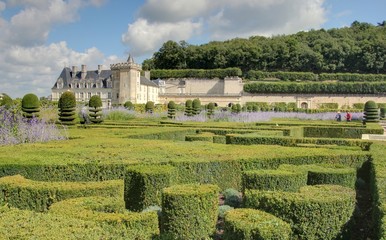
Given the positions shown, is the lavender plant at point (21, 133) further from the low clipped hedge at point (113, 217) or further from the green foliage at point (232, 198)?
the low clipped hedge at point (113, 217)

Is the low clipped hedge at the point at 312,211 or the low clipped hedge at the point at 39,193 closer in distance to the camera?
the low clipped hedge at the point at 312,211

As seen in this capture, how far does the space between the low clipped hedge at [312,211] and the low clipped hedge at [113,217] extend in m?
1.40

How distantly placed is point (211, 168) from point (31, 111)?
11.2 m

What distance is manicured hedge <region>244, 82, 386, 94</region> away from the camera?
61875 mm

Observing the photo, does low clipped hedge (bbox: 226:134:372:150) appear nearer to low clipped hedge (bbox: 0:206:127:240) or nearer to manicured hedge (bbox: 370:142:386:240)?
manicured hedge (bbox: 370:142:386:240)

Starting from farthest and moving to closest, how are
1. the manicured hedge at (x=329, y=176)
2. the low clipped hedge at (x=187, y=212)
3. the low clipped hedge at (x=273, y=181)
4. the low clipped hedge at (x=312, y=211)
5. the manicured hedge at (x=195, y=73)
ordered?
the manicured hedge at (x=195, y=73) → the manicured hedge at (x=329, y=176) → the low clipped hedge at (x=273, y=181) → the low clipped hedge at (x=187, y=212) → the low clipped hedge at (x=312, y=211)

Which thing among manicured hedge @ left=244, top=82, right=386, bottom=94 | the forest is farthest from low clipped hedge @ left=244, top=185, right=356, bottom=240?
the forest

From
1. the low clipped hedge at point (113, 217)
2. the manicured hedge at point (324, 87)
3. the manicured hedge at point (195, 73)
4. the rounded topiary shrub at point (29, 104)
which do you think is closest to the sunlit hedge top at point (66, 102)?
the rounded topiary shrub at point (29, 104)

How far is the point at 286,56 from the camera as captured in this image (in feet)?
240

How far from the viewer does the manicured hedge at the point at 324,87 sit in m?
61.9

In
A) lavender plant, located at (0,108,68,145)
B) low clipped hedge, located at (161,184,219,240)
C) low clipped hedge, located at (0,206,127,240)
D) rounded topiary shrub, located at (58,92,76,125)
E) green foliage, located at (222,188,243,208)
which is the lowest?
green foliage, located at (222,188,243,208)

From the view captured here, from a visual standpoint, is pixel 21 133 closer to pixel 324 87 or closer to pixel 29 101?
pixel 29 101

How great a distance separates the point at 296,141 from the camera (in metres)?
10.8

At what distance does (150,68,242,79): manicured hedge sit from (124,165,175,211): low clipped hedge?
6345 cm
